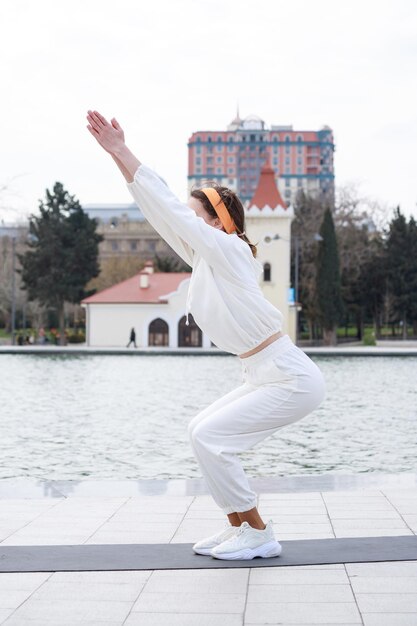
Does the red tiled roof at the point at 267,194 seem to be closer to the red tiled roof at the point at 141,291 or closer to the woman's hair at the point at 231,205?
the red tiled roof at the point at 141,291

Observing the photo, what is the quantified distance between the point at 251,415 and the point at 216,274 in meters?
0.75

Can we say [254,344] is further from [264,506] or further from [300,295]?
[300,295]

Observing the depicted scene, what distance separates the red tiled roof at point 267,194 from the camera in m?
66.2

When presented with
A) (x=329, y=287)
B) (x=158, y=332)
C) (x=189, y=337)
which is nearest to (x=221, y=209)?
(x=189, y=337)

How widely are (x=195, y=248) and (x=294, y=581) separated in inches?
66.5

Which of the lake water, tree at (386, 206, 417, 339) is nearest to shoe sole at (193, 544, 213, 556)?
the lake water

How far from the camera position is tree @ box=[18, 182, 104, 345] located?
68.1 m

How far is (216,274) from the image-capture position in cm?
536

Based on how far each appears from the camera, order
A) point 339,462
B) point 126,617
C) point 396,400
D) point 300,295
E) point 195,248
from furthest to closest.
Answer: point 300,295
point 396,400
point 339,462
point 195,248
point 126,617

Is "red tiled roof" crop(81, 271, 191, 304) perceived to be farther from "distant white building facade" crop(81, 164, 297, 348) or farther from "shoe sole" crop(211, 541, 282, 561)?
"shoe sole" crop(211, 541, 282, 561)

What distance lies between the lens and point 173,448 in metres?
12.7

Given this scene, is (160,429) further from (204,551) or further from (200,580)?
(200,580)

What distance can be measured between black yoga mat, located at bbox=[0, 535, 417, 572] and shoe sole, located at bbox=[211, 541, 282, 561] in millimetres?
24

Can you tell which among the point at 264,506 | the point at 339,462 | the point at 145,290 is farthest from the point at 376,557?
the point at 145,290
